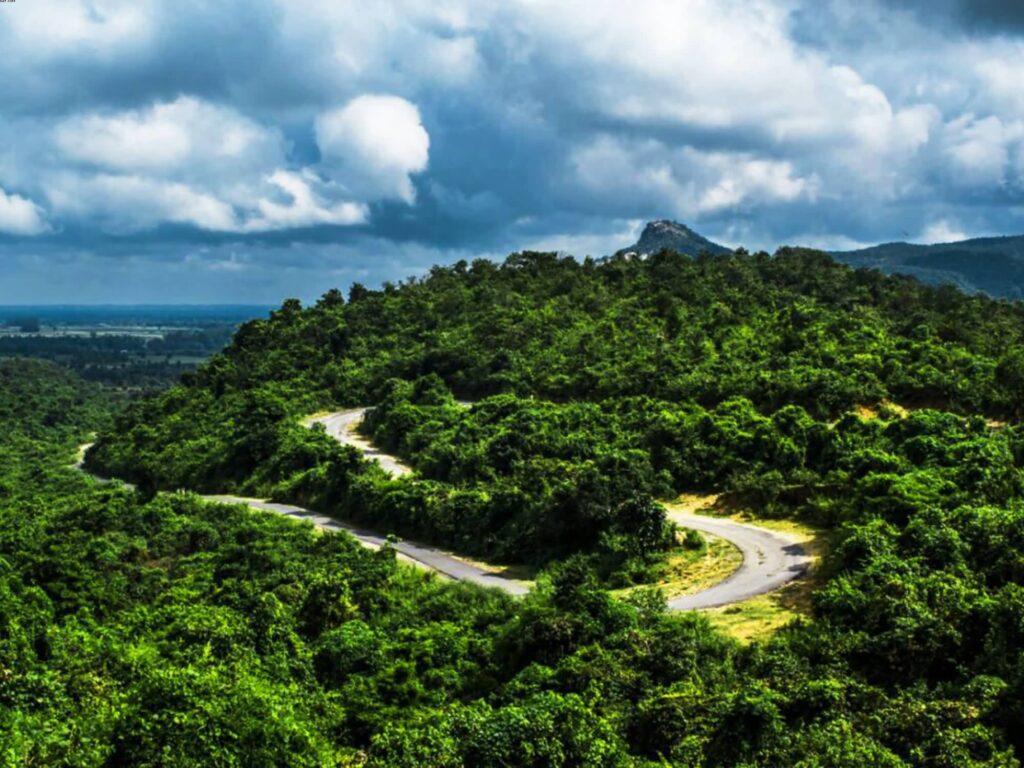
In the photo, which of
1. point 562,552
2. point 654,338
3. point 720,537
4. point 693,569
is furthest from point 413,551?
point 654,338

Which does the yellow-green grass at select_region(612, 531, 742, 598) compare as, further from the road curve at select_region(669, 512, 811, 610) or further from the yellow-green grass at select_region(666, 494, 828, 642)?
the yellow-green grass at select_region(666, 494, 828, 642)

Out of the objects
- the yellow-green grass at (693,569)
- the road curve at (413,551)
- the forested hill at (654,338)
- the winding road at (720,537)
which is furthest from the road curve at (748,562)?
the forested hill at (654,338)

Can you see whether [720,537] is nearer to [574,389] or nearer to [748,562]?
[748,562]

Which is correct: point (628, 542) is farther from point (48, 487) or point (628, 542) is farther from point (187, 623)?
point (48, 487)

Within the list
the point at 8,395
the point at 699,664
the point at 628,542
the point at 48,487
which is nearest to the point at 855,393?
the point at 628,542

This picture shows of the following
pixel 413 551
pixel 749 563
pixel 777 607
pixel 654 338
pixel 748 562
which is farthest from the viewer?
pixel 654 338

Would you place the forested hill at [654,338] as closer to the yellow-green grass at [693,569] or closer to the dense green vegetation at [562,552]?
the dense green vegetation at [562,552]
